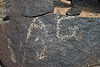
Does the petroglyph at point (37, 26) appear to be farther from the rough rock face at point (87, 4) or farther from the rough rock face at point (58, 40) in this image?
the rough rock face at point (87, 4)

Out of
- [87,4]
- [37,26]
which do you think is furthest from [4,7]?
[87,4]

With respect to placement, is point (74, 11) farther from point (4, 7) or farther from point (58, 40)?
point (4, 7)

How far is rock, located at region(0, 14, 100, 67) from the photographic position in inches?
30.4

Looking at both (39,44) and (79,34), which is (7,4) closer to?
(39,44)

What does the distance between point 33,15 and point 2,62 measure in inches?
14.5

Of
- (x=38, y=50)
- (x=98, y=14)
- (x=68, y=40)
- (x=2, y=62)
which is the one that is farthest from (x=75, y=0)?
(x=2, y=62)

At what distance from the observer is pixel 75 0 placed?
0.87m

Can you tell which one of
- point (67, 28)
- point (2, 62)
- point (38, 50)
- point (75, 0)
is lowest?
point (2, 62)

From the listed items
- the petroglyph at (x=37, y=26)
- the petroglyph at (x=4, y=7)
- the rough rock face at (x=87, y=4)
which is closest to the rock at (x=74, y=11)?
the rough rock face at (x=87, y=4)

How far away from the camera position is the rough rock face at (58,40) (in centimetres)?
77

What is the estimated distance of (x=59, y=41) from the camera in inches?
30.5

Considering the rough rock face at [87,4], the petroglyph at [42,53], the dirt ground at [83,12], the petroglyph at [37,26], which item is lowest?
the petroglyph at [42,53]

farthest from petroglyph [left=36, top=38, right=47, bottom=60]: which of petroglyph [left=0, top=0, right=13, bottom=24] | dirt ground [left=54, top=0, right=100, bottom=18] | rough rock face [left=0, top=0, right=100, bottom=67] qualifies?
petroglyph [left=0, top=0, right=13, bottom=24]

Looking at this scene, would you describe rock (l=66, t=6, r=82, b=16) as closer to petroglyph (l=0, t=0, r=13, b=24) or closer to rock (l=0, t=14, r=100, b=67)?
rock (l=0, t=14, r=100, b=67)
